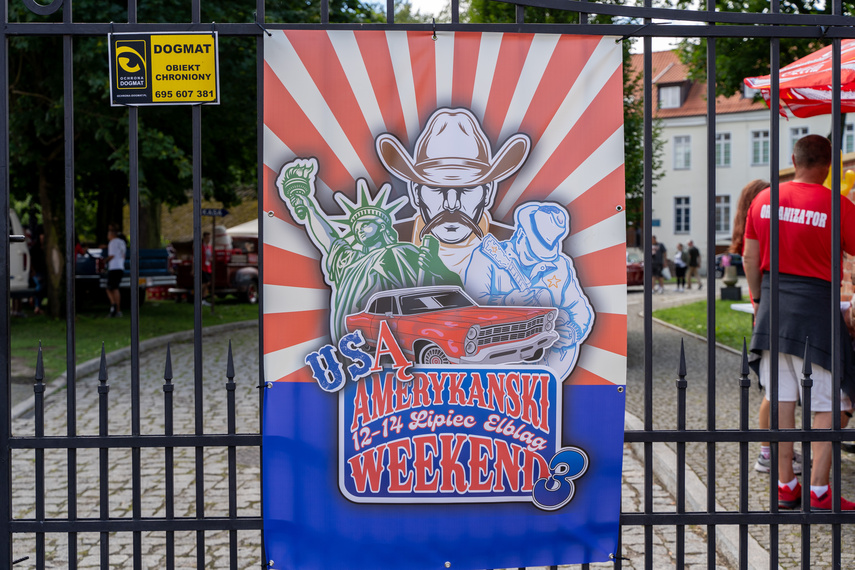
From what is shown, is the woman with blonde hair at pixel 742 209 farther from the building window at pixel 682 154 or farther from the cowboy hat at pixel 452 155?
the building window at pixel 682 154

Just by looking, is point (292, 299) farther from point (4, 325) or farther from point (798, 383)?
point (798, 383)

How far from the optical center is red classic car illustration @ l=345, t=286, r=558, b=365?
2.98 meters

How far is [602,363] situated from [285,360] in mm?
1218

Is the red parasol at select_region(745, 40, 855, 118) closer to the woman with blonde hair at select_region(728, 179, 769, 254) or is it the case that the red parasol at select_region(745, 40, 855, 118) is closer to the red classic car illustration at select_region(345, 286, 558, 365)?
the woman with blonde hair at select_region(728, 179, 769, 254)

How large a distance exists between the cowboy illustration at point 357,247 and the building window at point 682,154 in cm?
4846

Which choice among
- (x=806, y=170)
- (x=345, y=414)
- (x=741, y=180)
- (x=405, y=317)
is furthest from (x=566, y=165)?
(x=741, y=180)

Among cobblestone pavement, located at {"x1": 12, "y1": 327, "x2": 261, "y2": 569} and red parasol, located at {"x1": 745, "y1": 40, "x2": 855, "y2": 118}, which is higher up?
red parasol, located at {"x1": 745, "y1": 40, "x2": 855, "y2": 118}

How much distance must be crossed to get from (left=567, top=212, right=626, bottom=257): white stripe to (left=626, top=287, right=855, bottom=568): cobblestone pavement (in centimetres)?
53

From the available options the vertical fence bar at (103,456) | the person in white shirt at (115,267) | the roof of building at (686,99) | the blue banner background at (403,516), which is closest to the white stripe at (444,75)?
the blue banner background at (403,516)

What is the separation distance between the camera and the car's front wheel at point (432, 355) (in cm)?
301

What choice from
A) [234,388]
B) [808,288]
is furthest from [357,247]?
[808,288]

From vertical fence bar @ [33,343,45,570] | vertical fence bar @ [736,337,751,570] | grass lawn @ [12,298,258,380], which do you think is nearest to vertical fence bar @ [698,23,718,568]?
vertical fence bar @ [736,337,751,570]

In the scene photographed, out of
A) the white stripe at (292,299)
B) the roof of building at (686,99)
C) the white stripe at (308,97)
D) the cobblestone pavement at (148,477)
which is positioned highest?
the roof of building at (686,99)

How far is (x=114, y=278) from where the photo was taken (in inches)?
674
